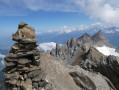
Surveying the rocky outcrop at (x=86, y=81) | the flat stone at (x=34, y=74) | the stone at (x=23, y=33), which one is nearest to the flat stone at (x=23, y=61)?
the flat stone at (x=34, y=74)

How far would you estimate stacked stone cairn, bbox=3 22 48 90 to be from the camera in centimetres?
2381

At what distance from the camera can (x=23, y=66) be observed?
24047mm

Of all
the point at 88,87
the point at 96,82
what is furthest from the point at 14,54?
the point at 96,82

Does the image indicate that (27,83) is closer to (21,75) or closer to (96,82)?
(21,75)

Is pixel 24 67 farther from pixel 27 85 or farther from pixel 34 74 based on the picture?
pixel 27 85

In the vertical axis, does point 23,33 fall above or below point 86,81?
above

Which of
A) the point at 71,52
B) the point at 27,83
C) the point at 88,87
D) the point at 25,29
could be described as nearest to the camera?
the point at 27,83

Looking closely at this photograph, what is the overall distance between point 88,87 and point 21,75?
1445 centimetres

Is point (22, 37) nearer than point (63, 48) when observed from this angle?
Yes

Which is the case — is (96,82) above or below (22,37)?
below

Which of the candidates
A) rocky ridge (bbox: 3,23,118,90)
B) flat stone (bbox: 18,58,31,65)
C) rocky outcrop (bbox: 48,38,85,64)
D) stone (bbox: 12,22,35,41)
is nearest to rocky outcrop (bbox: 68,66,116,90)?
rocky ridge (bbox: 3,23,118,90)

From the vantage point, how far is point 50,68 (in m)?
30.2

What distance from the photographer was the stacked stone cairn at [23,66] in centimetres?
2381

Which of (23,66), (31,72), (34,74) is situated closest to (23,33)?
(23,66)
